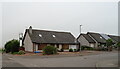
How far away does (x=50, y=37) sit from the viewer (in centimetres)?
3419

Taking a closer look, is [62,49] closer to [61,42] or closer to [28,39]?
[61,42]

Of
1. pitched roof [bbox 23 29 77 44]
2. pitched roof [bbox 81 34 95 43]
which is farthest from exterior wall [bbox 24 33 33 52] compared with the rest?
pitched roof [bbox 81 34 95 43]

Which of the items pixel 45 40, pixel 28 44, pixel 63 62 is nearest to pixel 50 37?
pixel 45 40

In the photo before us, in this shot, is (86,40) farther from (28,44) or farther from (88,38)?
(28,44)

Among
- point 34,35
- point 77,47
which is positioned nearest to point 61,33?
point 77,47

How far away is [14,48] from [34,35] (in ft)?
17.9

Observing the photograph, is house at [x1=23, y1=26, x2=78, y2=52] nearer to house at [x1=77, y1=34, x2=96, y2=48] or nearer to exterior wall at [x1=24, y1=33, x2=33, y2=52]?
exterior wall at [x1=24, y1=33, x2=33, y2=52]

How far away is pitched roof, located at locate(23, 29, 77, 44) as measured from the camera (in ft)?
104

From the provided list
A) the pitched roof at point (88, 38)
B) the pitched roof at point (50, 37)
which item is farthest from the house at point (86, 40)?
the pitched roof at point (50, 37)

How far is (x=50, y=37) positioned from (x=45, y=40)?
220cm

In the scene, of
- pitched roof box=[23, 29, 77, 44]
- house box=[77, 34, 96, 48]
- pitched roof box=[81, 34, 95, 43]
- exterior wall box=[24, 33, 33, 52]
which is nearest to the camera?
exterior wall box=[24, 33, 33, 52]

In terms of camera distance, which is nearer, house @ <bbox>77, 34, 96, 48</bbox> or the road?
the road

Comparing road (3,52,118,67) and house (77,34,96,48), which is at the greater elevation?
house (77,34,96,48)

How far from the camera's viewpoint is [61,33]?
38.4 meters
